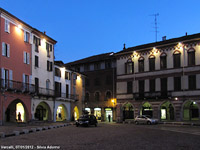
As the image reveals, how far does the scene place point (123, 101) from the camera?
47.2 metres

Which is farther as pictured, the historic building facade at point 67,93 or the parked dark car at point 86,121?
the historic building facade at point 67,93

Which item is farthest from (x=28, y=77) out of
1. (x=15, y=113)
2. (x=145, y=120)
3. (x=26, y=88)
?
(x=145, y=120)

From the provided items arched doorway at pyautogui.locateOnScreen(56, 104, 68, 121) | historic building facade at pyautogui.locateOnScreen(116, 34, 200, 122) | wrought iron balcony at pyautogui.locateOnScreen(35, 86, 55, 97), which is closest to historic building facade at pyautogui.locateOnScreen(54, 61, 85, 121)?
arched doorway at pyautogui.locateOnScreen(56, 104, 68, 121)

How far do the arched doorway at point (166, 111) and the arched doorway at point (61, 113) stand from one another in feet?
54.4

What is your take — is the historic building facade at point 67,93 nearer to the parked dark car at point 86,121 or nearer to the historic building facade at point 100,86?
the historic building facade at point 100,86

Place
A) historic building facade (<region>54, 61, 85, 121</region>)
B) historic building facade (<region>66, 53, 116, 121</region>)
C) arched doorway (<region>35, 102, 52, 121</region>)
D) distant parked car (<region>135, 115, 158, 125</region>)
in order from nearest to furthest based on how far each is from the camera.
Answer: distant parked car (<region>135, 115, 158, 125</region>) → arched doorway (<region>35, 102, 52, 121</region>) → historic building facade (<region>54, 61, 85, 121</region>) → historic building facade (<region>66, 53, 116, 121</region>)

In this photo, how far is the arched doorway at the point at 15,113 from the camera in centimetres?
3524

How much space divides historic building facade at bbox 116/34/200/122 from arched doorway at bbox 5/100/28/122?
17892mm

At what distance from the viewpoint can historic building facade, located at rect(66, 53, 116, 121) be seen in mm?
53812

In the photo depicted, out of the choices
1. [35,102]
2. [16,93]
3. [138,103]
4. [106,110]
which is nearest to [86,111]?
[106,110]

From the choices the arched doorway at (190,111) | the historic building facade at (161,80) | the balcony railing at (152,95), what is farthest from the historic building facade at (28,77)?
the arched doorway at (190,111)

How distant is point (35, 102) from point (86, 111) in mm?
20190

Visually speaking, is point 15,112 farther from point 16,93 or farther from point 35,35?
point 35,35

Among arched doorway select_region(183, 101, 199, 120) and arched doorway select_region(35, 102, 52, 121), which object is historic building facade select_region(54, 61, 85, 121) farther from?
arched doorway select_region(183, 101, 199, 120)
